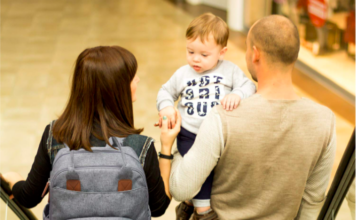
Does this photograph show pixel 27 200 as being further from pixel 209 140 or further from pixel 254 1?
pixel 254 1

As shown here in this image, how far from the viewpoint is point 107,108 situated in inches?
64.3

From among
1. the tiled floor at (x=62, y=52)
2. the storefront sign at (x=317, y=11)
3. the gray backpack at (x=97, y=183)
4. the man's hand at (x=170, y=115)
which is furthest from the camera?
the storefront sign at (x=317, y=11)

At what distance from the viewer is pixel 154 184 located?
163 centimetres

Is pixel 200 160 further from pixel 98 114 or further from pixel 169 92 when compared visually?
pixel 169 92

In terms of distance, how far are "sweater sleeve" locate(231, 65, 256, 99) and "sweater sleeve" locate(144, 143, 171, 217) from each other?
19.0 inches

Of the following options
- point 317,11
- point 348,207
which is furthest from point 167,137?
point 317,11

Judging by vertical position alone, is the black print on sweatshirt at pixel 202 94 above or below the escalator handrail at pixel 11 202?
above

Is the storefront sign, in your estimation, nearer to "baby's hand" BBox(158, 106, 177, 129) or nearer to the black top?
"baby's hand" BBox(158, 106, 177, 129)

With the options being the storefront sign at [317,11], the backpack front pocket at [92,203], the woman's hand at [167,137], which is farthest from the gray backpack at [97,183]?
the storefront sign at [317,11]

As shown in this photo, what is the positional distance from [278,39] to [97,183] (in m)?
0.83

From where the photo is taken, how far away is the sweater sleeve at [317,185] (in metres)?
1.62

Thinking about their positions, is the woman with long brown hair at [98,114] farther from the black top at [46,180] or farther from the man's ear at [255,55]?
the man's ear at [255,55]

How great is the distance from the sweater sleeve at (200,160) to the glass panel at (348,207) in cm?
70

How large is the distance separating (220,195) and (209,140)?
315 millimetres
